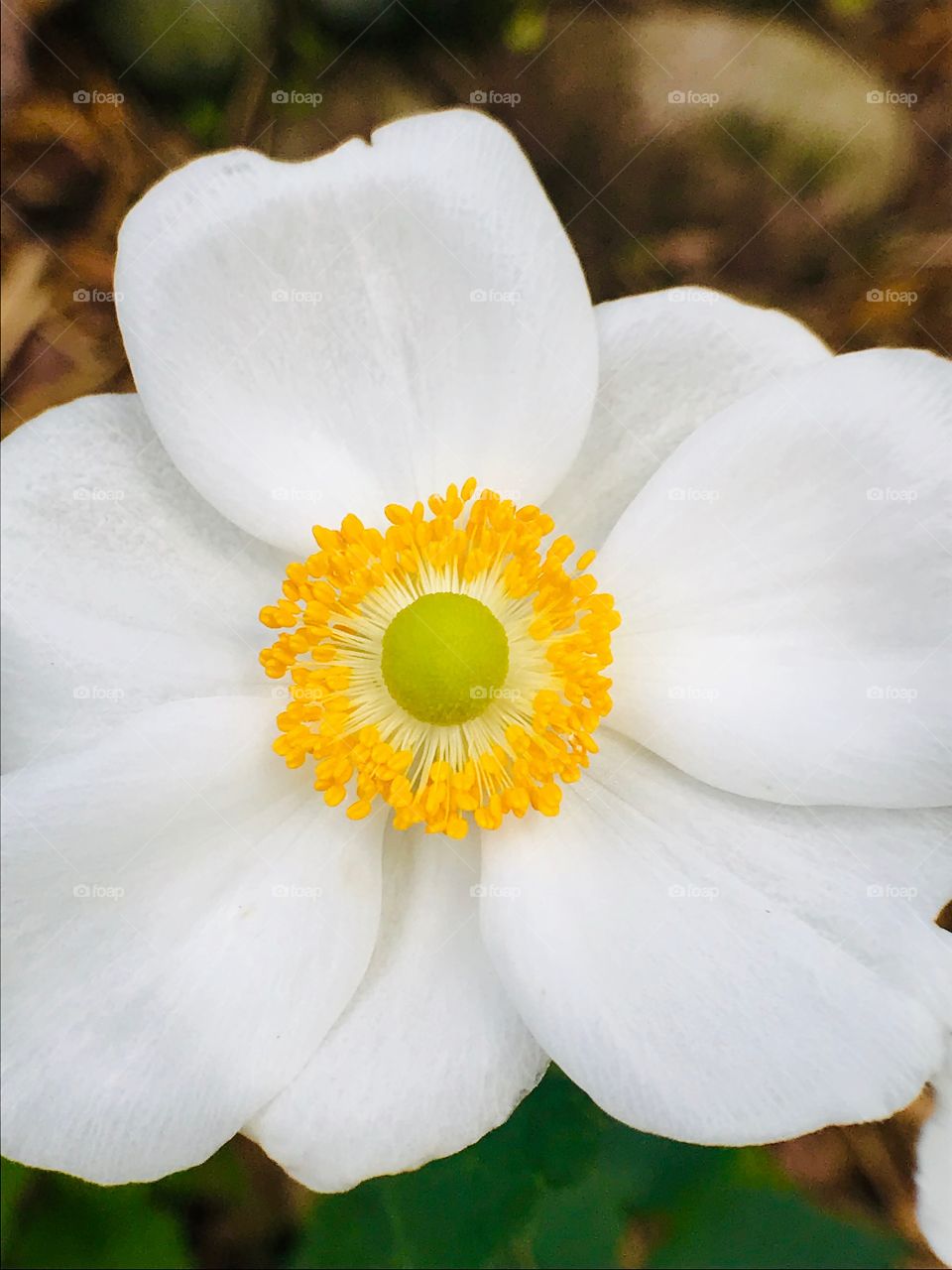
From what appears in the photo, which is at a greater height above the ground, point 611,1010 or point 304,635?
point 304,635

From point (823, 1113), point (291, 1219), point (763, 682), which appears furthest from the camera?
point (291, 1219)

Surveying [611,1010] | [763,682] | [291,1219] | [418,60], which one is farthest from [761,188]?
[291,1219]

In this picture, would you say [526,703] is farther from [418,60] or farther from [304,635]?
[418,60]

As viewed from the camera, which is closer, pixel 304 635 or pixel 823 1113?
pixel 823 1113
